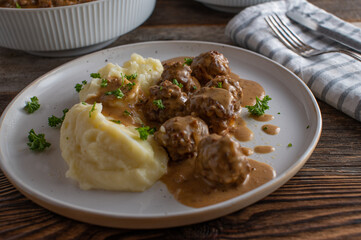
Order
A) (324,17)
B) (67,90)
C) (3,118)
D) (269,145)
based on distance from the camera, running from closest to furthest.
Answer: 1. (269,145)
2. (3,118)
3. (67,90)
4. (324,17)

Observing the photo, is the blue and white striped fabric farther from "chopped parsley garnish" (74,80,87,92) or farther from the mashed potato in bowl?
"chopped parsley garnish" (74,80,87,92)

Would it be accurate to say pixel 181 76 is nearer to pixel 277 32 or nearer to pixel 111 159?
pixel 111 159

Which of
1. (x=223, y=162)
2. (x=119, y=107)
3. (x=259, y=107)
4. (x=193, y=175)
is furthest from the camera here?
(x=259, y=107)

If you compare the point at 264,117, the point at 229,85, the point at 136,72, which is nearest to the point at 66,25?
the point at 136,72

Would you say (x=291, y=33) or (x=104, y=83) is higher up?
(x=104, y=83)

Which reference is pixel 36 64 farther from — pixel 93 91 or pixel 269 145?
pixel 269 145

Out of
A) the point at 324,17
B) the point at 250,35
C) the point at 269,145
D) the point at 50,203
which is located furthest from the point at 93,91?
the point at 324,17

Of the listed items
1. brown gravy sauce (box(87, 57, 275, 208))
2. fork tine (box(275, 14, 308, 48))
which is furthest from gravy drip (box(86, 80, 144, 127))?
fork tine (box(275, 14, 308, 48))
